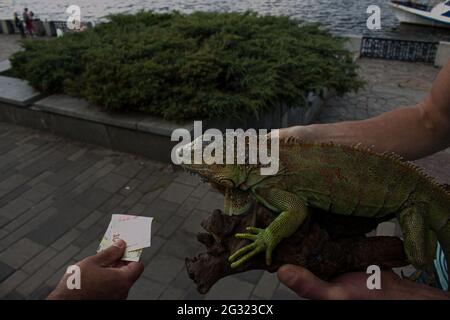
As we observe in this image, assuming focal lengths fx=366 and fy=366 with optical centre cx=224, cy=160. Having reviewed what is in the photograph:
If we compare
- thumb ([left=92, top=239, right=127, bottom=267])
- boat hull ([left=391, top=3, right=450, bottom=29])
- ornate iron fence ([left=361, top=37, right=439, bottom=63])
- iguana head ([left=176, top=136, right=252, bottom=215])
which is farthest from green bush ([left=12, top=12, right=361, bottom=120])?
boat hull ([left=391, top=3, right=450, bottom=29])

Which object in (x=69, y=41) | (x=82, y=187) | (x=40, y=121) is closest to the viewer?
(x=82, y=187)

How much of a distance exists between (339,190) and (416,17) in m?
23.5

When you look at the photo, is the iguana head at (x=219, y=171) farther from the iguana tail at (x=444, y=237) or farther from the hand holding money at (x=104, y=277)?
the iguana tail at (x=444, y=237)

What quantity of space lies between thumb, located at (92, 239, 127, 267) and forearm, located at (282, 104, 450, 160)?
1.46 m

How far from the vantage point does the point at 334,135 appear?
8.64 ft

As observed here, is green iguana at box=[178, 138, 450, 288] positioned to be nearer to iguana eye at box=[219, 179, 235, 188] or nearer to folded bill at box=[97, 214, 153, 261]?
iguana eye at box=[219, 179, 235, 188]

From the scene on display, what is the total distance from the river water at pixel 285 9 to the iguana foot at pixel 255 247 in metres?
18.1

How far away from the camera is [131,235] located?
2754 millimetres

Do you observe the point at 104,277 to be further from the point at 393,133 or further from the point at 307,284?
the point at 393,133

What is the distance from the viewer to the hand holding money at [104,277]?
2357mm

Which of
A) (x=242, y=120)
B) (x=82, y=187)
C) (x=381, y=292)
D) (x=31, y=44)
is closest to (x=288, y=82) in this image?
(x=242, y=120)

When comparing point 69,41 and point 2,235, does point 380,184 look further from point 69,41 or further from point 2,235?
point 69,41

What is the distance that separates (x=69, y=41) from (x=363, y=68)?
9710 mm

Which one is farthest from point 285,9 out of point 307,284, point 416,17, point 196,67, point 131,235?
point 307,284
